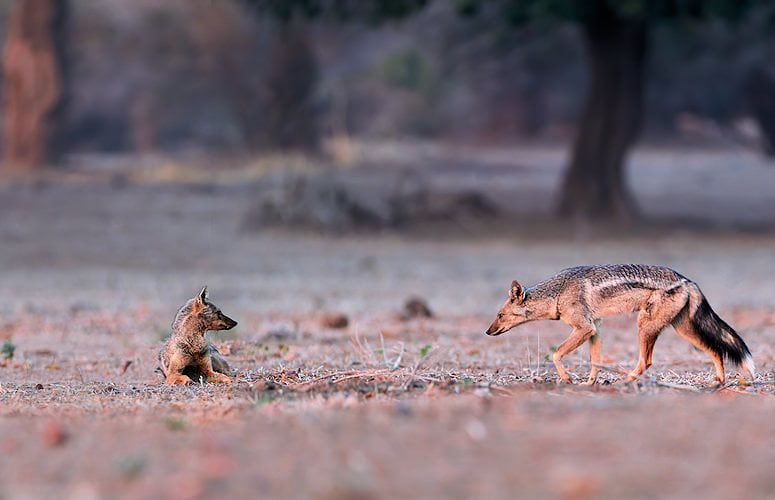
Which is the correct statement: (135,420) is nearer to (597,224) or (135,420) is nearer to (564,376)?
(564,376)

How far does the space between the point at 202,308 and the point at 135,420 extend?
1.99 meters

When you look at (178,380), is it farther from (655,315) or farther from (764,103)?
(764,103)

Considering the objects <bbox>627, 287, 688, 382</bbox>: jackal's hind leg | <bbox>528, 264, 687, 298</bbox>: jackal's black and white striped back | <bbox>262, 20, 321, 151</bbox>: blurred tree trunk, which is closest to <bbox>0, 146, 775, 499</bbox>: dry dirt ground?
<bbox>627, 287, 688, 382</bbox>: jackal's hind leg

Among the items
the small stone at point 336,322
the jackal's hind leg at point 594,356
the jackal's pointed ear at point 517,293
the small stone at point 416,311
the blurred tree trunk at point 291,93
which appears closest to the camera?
the jackal's hind leg at point 594,356

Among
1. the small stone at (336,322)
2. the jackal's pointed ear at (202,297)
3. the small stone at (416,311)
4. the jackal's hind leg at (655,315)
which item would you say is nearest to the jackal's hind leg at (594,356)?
the jackal's hind leg at (655,315)

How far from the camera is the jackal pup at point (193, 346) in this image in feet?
26.3

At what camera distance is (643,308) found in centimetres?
771

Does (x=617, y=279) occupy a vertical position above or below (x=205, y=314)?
above

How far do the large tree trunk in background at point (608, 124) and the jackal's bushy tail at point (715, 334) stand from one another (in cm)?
1541

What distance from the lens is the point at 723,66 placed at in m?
37.0

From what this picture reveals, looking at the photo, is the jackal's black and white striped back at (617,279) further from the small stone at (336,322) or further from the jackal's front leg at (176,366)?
the small stone at (336,322)

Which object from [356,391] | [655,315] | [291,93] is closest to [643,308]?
[655,315]

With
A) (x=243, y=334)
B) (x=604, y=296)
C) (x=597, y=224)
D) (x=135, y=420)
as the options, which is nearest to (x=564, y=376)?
(x=604, y=296)

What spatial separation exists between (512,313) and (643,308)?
2.92 ft
